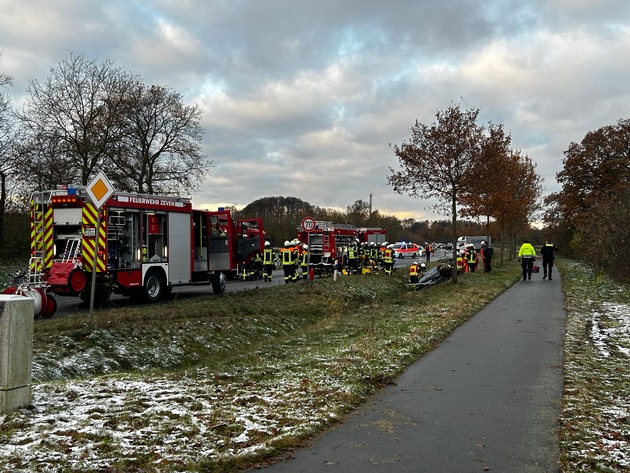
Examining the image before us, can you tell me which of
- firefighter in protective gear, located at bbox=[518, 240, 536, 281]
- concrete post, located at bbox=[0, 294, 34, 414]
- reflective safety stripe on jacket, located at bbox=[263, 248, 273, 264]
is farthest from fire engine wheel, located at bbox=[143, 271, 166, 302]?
firefighter in protective gear, located at bbox=[518, 240, 536, 281]

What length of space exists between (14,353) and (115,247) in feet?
28.7

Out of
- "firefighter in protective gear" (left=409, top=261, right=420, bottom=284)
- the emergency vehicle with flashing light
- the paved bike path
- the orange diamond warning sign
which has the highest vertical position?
the orange diamond warning sign

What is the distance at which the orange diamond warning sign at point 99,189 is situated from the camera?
377 inches

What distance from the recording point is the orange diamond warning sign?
9578 millimetres

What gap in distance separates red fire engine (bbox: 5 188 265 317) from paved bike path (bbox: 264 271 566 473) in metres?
7.65

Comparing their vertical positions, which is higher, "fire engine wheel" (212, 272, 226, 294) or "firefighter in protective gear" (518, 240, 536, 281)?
"firefighter in protective gear" (518, 240, 536, 281)

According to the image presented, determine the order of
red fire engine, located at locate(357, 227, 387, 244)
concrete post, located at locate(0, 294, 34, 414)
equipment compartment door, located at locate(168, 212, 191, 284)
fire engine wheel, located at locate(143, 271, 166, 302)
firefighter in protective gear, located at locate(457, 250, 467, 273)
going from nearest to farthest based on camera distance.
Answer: concrete post, located at locate(0, 294, 34, 414), fire engine wheel, located at locate(143, 271, 166, 302), equipment compartment door, located at locate(168, 212, 191, 284), firefighter in protective gear, located at locate(457, 250, 467, 273), red fire engine, located at locate(357, 227, 387, 244)

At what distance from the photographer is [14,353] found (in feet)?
17.6

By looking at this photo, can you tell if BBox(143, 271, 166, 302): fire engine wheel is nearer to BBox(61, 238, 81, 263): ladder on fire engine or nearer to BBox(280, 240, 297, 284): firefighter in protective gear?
BBox(61, 238, 81, 263): ladder on fire engine

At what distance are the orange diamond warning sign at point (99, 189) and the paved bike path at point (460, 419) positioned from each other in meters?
5.91

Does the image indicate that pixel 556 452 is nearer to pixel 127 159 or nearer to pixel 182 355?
pixel 182 355

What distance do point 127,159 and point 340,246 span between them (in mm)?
14918

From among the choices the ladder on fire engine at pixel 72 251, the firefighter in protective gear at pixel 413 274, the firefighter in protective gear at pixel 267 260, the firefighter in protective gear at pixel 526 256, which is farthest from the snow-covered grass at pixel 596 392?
the firefighter in protective gear at pixel 267 260

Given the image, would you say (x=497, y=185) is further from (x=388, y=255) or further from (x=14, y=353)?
(x=14, y=353)
